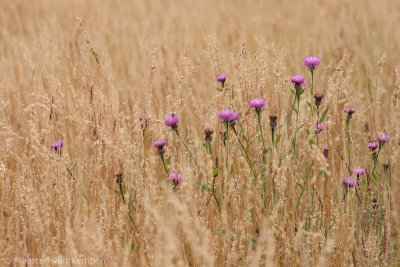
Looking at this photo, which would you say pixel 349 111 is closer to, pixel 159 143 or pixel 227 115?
pixel 227 115

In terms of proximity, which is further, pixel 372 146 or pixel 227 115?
pixel 372 146

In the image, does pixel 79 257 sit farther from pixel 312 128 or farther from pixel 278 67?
pixel 278 67

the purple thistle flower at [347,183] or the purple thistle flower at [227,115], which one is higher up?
the purple thistle flower at [227,115]

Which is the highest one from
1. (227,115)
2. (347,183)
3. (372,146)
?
(227,115)

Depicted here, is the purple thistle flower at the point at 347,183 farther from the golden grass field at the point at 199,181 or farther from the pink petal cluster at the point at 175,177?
the pink petal cluster at the point at 175,177

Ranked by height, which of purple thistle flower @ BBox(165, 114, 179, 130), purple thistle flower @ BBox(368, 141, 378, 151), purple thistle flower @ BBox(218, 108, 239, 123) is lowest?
purple thistle flower @ BBox(368, 141, 378, 151)

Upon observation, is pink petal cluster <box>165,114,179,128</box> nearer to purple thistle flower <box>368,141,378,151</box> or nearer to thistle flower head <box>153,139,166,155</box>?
thistle flower head <box>153,139,166,155</box>

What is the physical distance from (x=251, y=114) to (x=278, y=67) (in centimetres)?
24

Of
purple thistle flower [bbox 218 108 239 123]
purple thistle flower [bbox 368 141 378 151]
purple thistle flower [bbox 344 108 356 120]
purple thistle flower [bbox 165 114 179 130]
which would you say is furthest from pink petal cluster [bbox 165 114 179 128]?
purple thistle flower [bbox 368 141 378 151]

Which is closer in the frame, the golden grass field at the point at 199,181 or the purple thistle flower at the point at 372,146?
the golden grass field at the point at 199,181

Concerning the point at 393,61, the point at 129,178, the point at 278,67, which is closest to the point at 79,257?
the point at 129,178

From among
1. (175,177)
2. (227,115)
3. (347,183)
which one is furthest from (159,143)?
(347,183)

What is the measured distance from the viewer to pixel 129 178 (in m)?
1.72

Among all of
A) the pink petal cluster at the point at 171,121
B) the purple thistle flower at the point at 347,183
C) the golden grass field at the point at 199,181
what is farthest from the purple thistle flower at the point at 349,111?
the pink petal cluster at the point at 171,121
